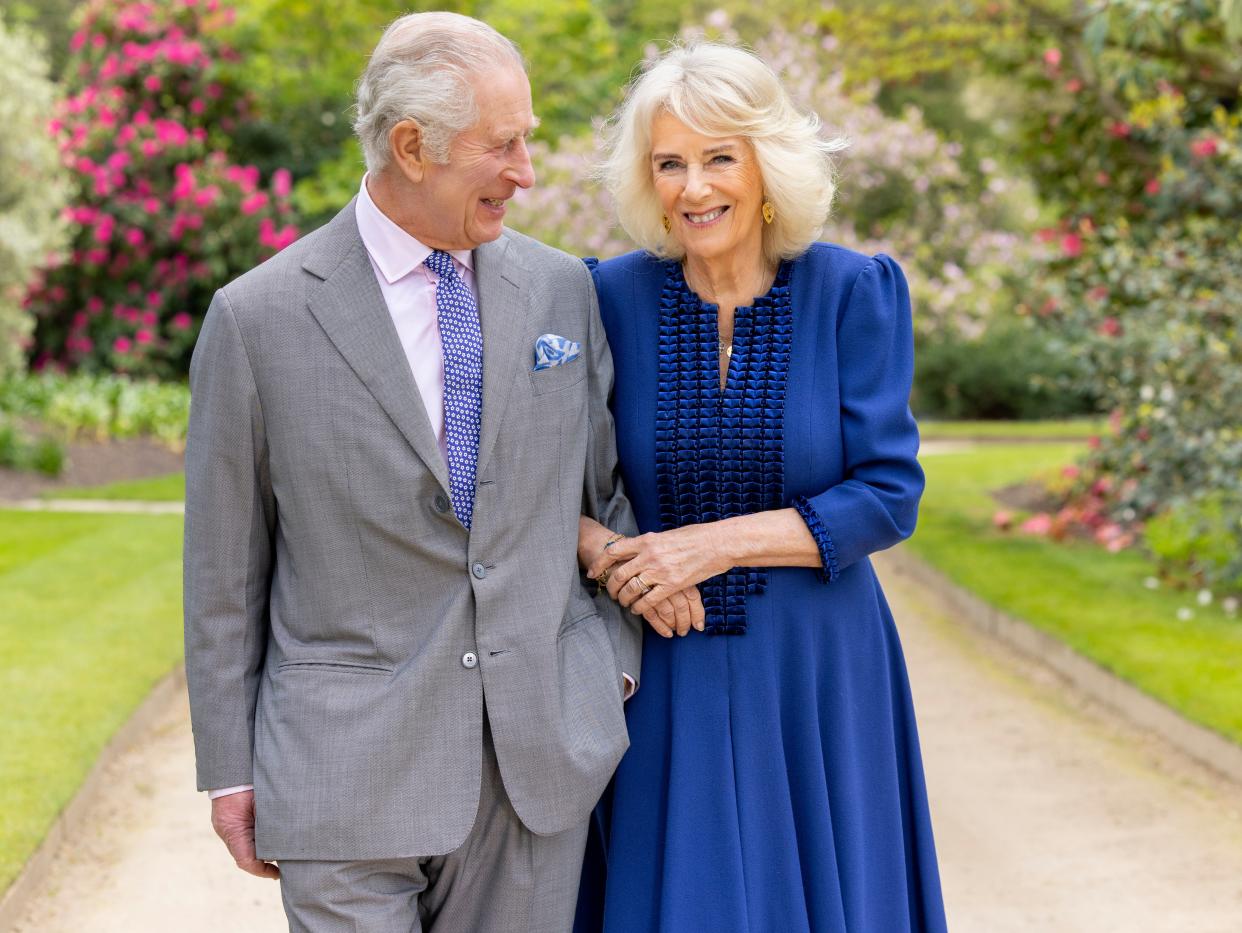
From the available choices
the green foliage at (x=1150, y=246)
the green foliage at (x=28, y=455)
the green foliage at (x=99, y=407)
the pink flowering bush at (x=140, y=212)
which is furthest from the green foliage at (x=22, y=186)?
the green foliage at (x=1150, y=246)

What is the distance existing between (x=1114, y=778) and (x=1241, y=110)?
→ 5.00m

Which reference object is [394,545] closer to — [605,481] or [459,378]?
[459,378]

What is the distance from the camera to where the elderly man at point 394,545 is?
2.47m

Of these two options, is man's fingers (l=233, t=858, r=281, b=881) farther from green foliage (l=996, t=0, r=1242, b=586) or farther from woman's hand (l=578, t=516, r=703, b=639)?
green foliage (l=996, t=0, r=1242, b=586)

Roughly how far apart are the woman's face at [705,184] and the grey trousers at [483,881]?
39.2 inches

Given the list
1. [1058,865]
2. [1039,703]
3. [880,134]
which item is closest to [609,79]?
[880,134]

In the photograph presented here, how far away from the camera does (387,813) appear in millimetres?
2480

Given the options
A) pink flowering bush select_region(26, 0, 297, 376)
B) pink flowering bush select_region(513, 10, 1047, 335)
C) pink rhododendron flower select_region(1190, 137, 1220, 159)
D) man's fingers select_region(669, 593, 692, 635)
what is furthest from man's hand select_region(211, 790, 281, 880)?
pink flowering bush select_region(26, 0, 297, 376)

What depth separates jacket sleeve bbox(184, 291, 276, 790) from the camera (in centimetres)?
246

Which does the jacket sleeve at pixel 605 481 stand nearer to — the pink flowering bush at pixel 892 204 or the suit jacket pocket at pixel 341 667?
the suit jacket pocket at pixel 341 667

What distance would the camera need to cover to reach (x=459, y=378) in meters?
2.56

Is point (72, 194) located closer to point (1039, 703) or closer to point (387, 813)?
point (1039, 703)

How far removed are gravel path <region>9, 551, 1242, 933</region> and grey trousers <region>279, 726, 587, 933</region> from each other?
1882 mm

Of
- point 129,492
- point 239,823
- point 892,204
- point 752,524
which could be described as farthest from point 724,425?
point 892,204
